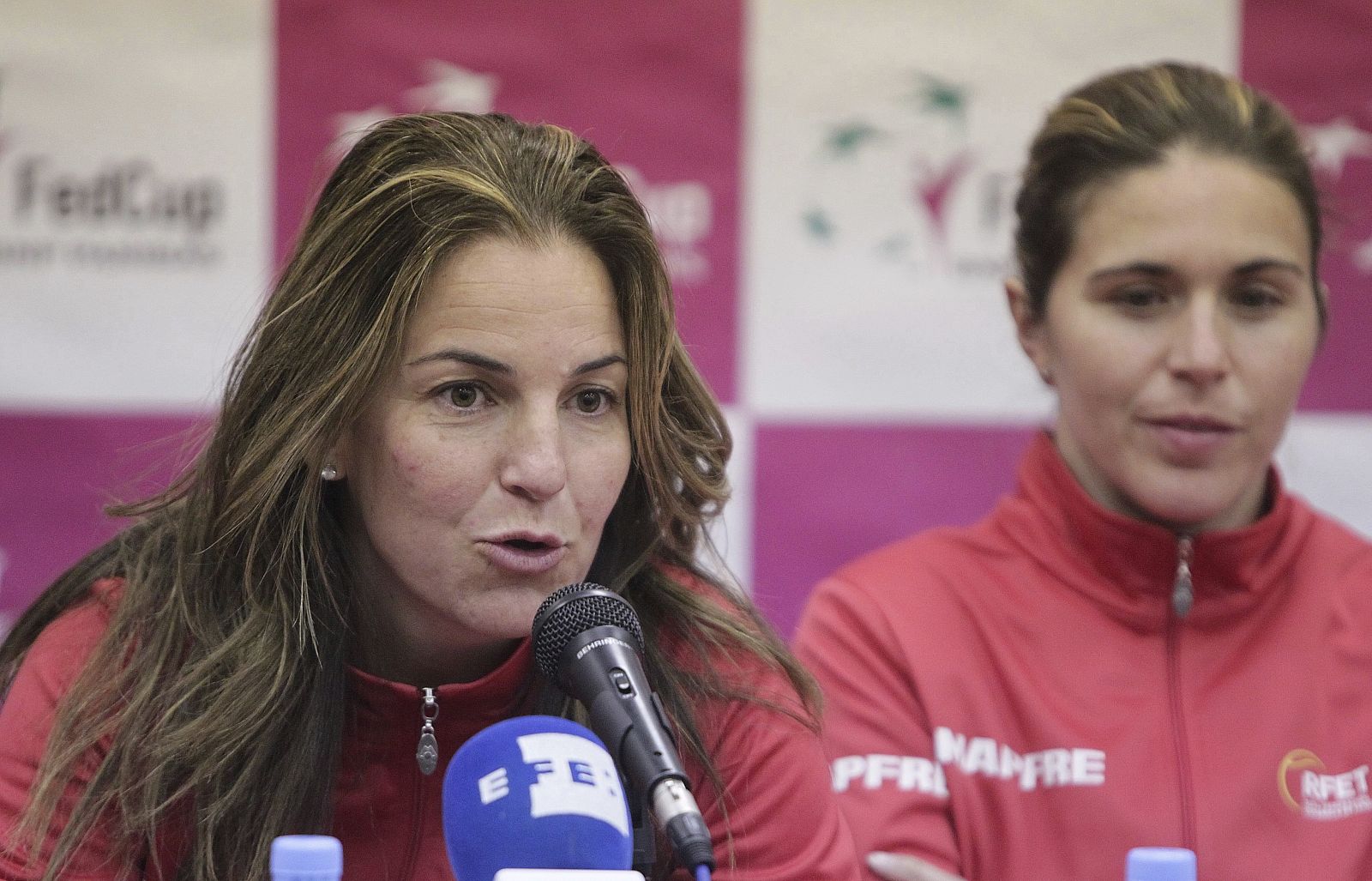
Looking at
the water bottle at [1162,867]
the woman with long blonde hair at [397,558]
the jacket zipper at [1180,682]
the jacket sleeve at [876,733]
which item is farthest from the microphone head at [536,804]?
the jacket zipper at [1180,682]

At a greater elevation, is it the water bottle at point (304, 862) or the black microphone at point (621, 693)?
the black microphone at point (621, 693)

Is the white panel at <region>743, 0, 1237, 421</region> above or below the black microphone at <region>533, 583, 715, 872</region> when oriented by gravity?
above

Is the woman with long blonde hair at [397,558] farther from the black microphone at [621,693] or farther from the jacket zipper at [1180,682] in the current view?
the jacket zipper at [1180,682]

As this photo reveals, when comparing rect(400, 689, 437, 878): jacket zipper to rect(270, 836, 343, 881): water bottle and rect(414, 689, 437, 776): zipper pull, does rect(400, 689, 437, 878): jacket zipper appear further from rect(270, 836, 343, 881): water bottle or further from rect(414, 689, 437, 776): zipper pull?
rect(270, 836, 343, 881): water bottle

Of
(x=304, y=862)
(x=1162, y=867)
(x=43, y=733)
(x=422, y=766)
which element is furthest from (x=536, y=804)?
(x=43, y=733)

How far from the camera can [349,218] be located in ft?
5.47

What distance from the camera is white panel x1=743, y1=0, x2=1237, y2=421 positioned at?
2.63 meters

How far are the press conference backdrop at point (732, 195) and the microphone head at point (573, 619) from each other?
1295 millimetres

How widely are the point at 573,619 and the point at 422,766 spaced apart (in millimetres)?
482

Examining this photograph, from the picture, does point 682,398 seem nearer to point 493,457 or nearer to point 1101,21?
point 493,457

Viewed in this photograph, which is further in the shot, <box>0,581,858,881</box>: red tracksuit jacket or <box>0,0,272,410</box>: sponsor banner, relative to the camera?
<box>0,0,272,410</box>: sponsor banner

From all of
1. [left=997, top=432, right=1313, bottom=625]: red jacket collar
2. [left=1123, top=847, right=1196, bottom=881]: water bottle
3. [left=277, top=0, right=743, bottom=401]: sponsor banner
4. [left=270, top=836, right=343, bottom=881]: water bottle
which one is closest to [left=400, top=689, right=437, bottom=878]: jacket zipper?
[left=270, top=836, right=343, bottom=881]: water bottle

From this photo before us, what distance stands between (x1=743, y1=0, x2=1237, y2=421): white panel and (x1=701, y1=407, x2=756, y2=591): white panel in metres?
0.04

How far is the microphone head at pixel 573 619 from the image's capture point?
1.26 meters
